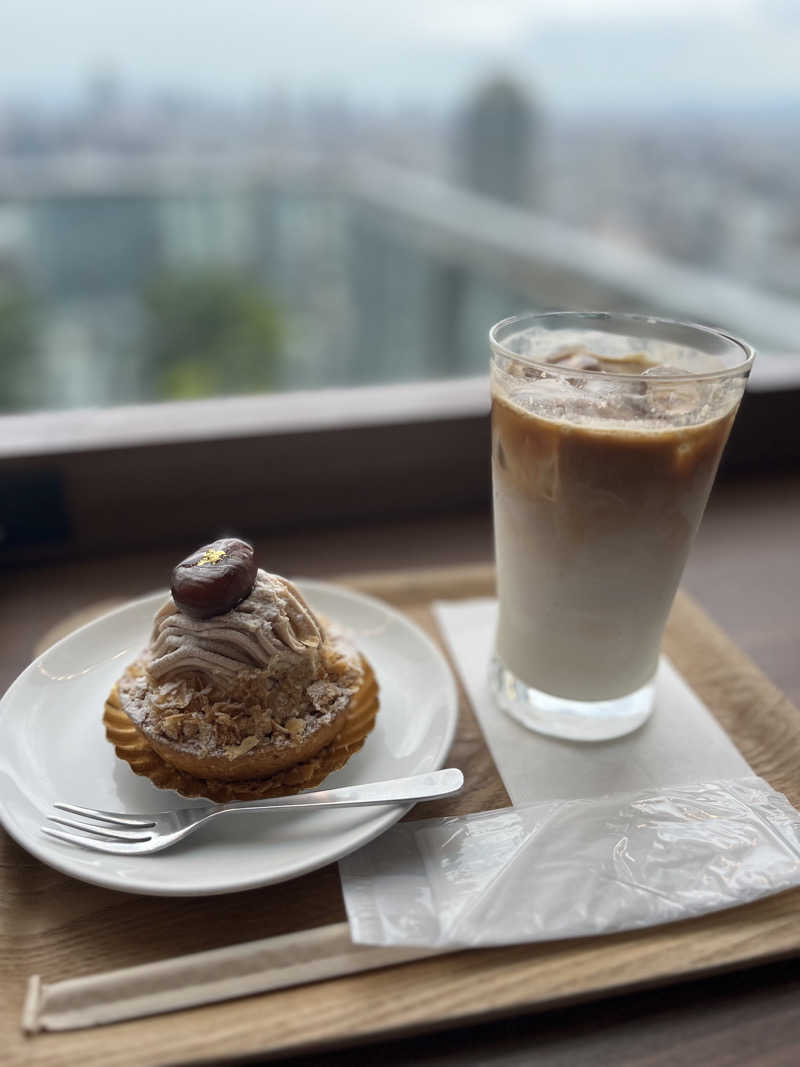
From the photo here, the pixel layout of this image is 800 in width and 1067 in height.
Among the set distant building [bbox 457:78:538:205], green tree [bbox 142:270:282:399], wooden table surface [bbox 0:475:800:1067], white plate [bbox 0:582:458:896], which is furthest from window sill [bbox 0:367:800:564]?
distant building [bbox 457:78:538:205]

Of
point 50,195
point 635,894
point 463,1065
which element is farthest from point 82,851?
point 50,195

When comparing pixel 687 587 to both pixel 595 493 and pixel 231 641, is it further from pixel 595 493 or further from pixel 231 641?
pixel 231 641

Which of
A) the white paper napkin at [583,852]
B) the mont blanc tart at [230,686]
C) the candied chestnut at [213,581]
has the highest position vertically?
the candied chestnut at [213,581]

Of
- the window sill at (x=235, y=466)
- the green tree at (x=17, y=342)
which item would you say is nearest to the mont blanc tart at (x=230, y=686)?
the window sill at (x=235, y=466)

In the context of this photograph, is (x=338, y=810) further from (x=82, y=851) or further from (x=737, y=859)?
(x=737, y=859)

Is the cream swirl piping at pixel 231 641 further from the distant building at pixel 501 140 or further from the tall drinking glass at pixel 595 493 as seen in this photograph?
the distant building at pixel 501 140

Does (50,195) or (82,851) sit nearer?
(82,851)
